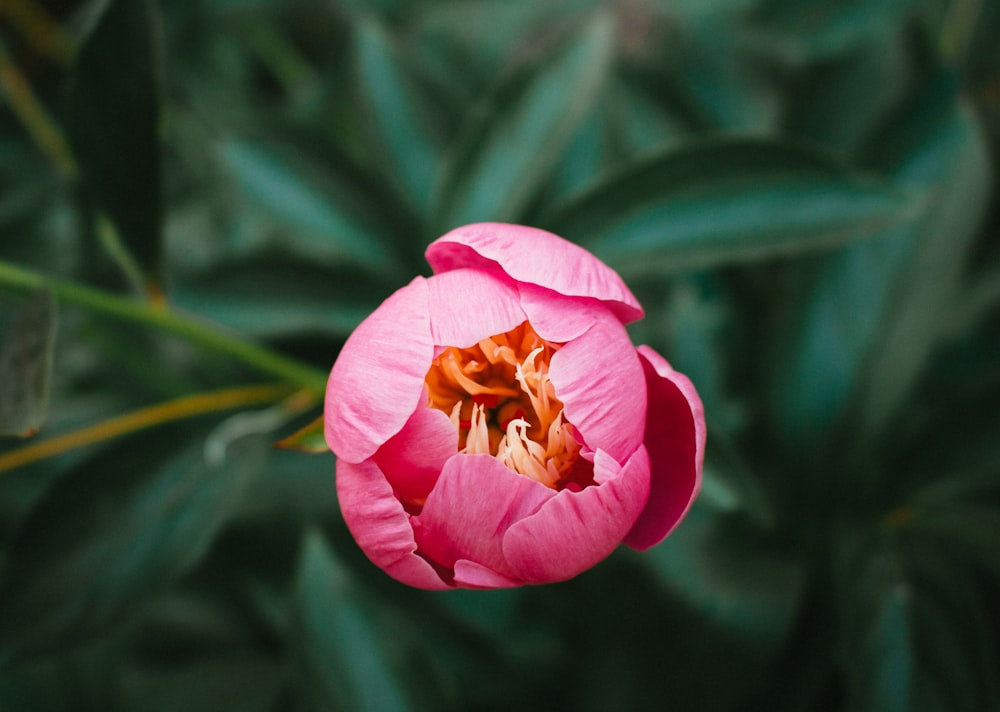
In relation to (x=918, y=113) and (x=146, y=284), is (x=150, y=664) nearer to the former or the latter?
(x=146, y=284)

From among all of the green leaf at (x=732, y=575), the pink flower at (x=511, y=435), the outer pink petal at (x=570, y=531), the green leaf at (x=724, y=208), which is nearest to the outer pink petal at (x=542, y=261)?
the pink flower at (x=511, y=435)

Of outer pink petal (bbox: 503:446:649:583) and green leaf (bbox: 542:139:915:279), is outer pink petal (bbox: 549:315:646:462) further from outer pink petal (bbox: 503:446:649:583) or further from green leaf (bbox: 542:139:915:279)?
green leaf (bbox: 542:139:915:279)

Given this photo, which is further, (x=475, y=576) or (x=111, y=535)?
(x=111, y=535)

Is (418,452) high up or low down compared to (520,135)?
down

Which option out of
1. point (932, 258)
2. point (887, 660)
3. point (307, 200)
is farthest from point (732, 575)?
point (307, 200)

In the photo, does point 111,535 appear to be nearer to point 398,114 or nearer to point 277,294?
point 277,294

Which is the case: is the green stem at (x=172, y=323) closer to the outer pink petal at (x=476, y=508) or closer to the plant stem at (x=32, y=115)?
the outer pink petal at (x=476, y=508)

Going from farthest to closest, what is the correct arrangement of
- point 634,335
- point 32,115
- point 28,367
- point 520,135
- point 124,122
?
1. point 32,115
2. point 634,335
3. point 520,135
4. point 124,122
5. point 28,367
